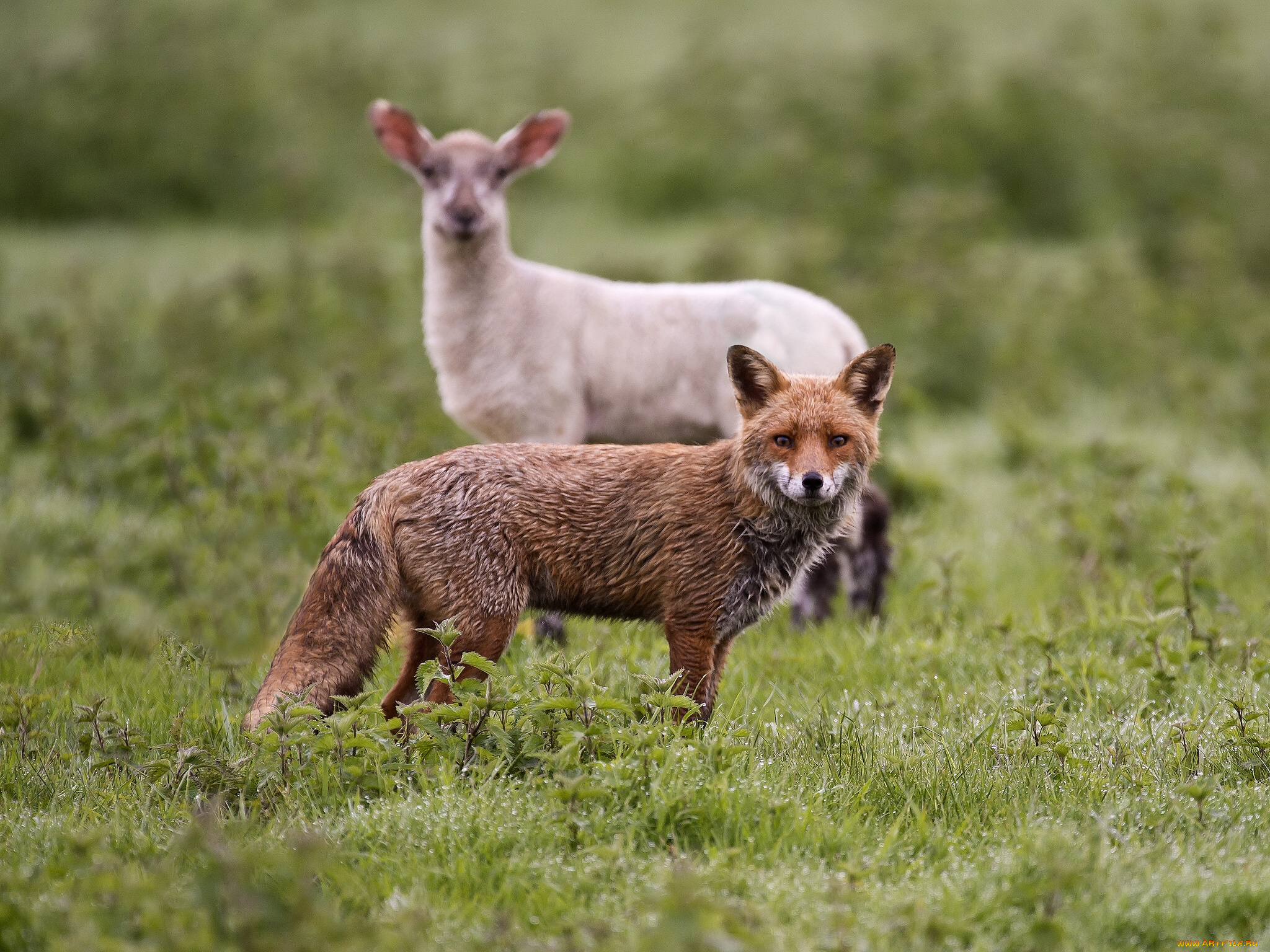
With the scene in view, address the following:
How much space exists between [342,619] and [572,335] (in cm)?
263

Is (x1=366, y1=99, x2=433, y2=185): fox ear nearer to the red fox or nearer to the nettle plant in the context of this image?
the red fox

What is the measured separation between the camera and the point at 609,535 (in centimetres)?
494

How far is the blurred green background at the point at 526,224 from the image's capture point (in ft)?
25.7

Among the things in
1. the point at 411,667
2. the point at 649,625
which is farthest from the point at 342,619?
the point at 649,625

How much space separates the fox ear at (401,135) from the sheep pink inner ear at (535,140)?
46 centimetres

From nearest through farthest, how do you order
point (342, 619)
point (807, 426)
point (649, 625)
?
point (342, 619), point (807, 426), point (649, 625)

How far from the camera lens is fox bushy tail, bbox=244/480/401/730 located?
14.6 ft

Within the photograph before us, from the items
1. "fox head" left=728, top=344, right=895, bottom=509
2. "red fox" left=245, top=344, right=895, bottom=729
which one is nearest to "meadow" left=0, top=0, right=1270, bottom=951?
"red fox" left=245, top=344, right=895, bottom=729

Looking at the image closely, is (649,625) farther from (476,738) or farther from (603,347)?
(476,738)

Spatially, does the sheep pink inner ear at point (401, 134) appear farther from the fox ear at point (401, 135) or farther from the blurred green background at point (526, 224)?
the blurred green background at point (526, 224)

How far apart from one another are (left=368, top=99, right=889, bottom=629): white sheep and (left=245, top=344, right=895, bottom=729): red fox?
1287mm

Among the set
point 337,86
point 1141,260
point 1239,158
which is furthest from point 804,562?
point 337,86

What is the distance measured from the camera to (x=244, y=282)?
10578 mm

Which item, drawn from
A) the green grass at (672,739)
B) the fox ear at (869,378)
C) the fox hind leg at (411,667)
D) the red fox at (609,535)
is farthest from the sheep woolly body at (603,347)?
the fox hind leg at (411,667)
